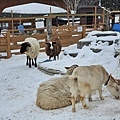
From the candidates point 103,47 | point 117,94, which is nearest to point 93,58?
point 103,47

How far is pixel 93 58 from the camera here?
8820mm

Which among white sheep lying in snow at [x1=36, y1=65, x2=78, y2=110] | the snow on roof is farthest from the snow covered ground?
the snow on roof

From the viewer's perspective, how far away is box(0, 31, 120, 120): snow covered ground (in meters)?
4.77

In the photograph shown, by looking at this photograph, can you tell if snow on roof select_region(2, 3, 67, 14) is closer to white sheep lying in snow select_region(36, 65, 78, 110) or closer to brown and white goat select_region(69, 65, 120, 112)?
white sheep lying in snow select_region(36, 65, 78, 110)

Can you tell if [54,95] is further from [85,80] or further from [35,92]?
[35,92]

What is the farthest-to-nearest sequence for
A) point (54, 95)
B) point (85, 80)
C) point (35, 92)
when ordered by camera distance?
point (35, 92) < point (54, 95) < point (85, 80)

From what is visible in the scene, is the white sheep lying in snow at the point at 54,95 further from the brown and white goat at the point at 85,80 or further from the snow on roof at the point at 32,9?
the snow on roof at the point at 32,9

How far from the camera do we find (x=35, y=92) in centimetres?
658

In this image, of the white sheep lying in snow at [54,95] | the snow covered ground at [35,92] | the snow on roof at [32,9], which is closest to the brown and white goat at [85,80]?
the snow covered ground at [35,92]

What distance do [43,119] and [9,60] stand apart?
24.5 feet

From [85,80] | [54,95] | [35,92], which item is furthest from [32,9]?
[85,80]

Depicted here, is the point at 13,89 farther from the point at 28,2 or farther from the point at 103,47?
the point at 28,2

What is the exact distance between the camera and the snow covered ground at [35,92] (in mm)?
4766

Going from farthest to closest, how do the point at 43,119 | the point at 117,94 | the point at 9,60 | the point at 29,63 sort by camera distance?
the point at 9,60 < the point at 29,63 < the point at 117,94 < the point at 43,119
